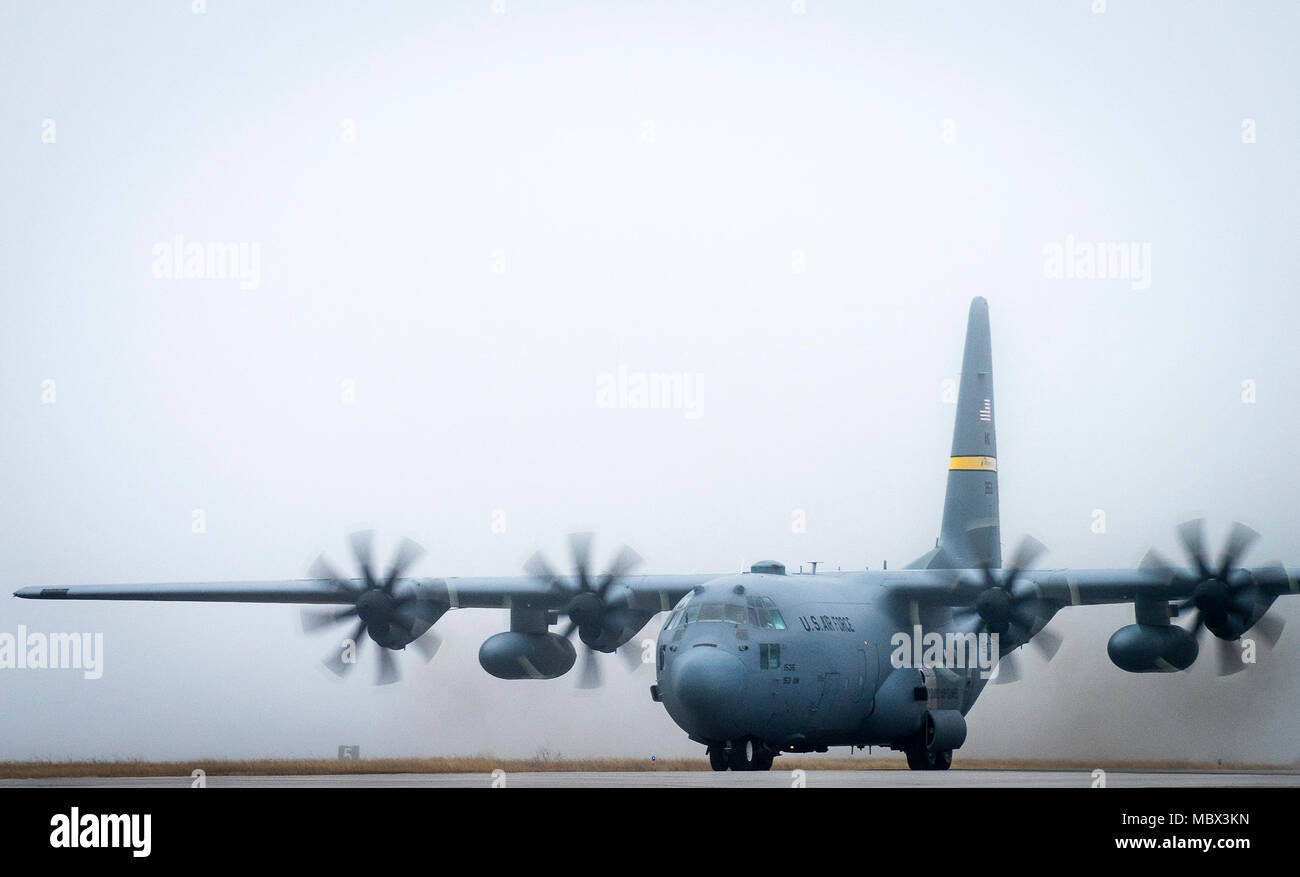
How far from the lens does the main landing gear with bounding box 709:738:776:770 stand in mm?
27030

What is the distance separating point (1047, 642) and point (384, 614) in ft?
44.2

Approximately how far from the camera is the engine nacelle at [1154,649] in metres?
30.3

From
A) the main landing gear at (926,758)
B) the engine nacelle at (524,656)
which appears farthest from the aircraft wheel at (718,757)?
the engine nacelle at (524,656)

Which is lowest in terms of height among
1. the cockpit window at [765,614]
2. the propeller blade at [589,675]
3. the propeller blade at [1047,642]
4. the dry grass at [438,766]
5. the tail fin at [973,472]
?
the dry grass at [438,766]

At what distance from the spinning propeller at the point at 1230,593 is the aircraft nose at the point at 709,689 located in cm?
972

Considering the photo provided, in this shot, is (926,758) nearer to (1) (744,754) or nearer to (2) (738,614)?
(1) (744,754)

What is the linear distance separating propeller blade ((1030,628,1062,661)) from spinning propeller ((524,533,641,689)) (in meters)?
8.08

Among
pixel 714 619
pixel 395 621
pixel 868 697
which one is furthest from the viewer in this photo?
pixel 395 621

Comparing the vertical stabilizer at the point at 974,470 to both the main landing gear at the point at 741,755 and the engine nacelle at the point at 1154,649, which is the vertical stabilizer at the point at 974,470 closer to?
the engine nacelle at the point at 1154,649

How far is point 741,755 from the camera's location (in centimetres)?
2719

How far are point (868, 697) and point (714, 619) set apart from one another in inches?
185
